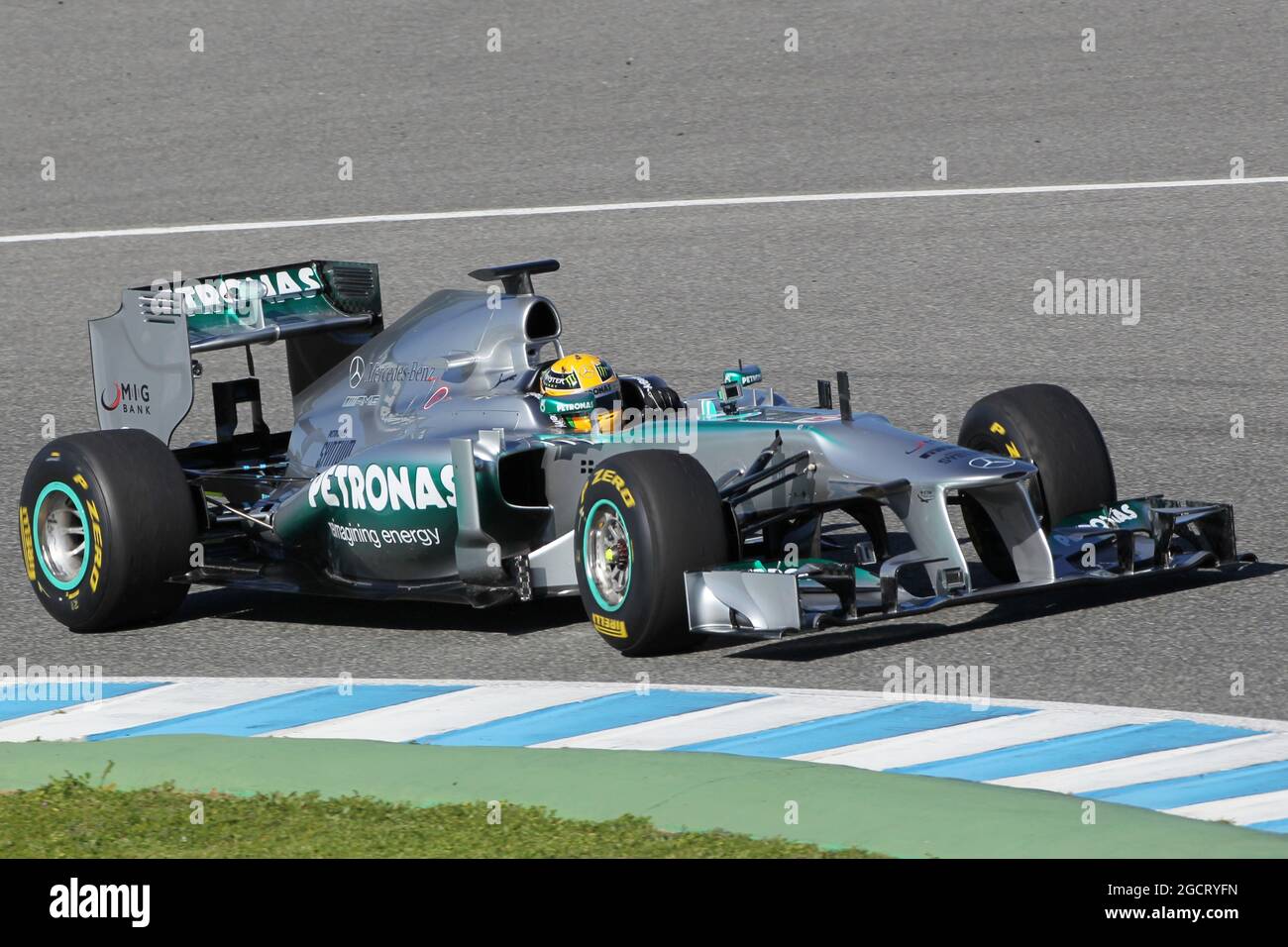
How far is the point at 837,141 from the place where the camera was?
65.1 ft

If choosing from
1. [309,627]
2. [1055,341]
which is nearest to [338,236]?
[1055,341]

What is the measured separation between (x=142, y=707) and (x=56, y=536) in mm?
1573

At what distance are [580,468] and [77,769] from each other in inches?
96.3

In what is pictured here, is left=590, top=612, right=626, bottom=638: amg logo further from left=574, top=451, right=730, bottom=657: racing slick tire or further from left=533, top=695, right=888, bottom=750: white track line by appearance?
left=533, top=695, right=888, bottom=750: white track line

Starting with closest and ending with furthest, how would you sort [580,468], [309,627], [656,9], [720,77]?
[580,468], [309,627], [720,77], [656,9]

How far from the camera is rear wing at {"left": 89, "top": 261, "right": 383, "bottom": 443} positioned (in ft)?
33.6

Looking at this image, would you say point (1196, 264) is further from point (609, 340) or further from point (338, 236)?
point (338, 236)

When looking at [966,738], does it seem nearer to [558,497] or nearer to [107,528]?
[558,497]

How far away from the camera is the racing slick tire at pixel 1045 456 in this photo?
899 centimetres

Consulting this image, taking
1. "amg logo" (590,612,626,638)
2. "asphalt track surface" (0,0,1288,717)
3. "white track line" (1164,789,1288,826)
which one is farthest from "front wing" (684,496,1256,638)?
"white track line" (1164,789,1288,826)

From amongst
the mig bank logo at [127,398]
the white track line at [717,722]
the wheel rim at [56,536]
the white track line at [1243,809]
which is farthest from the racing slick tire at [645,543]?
the mig bank logo at [127,398]

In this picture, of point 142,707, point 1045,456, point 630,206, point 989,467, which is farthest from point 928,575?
point 630,206

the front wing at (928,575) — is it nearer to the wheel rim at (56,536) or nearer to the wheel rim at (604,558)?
the wheel rim at (604,558)
